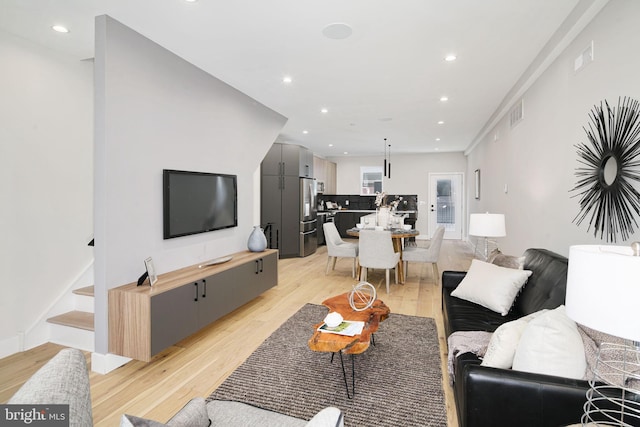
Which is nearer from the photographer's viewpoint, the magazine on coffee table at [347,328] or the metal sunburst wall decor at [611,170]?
the metal sunburst wall decor at [611,170]

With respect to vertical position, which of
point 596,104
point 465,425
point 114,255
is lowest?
point 465,425

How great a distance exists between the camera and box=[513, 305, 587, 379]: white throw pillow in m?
1.38

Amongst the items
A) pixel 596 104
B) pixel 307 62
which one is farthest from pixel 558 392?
pixel 307 62

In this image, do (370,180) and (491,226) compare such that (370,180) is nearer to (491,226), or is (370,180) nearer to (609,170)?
(491,226)

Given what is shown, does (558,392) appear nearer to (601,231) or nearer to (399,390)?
(399,390)

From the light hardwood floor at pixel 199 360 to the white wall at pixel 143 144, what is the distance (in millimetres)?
436

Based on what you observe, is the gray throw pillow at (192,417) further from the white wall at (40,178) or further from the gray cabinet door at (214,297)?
the white wall at (40,178)

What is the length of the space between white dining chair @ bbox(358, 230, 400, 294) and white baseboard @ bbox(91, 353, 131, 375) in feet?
10.3

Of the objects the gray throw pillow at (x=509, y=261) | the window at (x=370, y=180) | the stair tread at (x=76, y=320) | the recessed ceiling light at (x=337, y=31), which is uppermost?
the recessed ceiling light at (x=337, y=31)

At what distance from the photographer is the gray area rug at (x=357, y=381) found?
200cm

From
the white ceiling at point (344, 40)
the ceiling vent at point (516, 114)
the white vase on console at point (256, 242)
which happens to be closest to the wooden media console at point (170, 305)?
the white vase on console at point (256, 242)

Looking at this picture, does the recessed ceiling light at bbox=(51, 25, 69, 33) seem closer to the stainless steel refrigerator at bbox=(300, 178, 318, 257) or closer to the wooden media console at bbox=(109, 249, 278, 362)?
the wooden media console at bbox=(109, 249, 278, 362)

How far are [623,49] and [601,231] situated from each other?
110 cm

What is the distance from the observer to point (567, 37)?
2514mm
